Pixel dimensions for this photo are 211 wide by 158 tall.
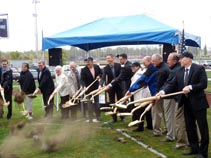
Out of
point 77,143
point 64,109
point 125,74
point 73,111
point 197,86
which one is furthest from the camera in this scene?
point 73,111

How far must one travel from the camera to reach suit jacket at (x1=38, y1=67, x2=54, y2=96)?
11050 millimetres

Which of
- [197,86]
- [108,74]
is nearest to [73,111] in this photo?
[108,74]

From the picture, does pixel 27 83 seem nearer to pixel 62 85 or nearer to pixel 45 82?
pixel 45 82

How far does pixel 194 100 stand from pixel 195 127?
2.08 feet

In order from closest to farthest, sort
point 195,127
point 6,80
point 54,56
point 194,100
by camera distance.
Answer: point 194,100 → point 195,127 → point 6,80 → point 54,56

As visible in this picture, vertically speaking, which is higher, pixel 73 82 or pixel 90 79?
pixel 90 79

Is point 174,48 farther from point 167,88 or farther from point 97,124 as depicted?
point 167,88

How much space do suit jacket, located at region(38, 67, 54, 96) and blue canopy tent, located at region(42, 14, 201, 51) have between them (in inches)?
47.0

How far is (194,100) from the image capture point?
604cm

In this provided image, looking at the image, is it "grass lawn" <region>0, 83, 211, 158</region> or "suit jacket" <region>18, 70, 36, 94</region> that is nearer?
"grass lawn" <region>0, 83, 211, 158</region>

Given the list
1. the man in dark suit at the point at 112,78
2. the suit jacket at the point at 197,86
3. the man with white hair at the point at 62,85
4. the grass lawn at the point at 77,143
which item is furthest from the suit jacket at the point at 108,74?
the suit jacket at the point at 197,86

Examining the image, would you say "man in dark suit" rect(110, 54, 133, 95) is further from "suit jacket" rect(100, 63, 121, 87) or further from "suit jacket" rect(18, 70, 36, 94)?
"suit jacket" rect(18, 70, 36, 94)

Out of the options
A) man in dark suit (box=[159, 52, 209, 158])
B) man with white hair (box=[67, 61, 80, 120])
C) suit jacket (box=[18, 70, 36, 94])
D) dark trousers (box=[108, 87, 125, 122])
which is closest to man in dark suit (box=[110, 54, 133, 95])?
dark trousers (box=[108, 87, 125, 122])

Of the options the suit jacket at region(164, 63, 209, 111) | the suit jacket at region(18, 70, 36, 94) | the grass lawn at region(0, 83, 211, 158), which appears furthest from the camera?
the suit jacket at region(18, 70, 36, 94)
